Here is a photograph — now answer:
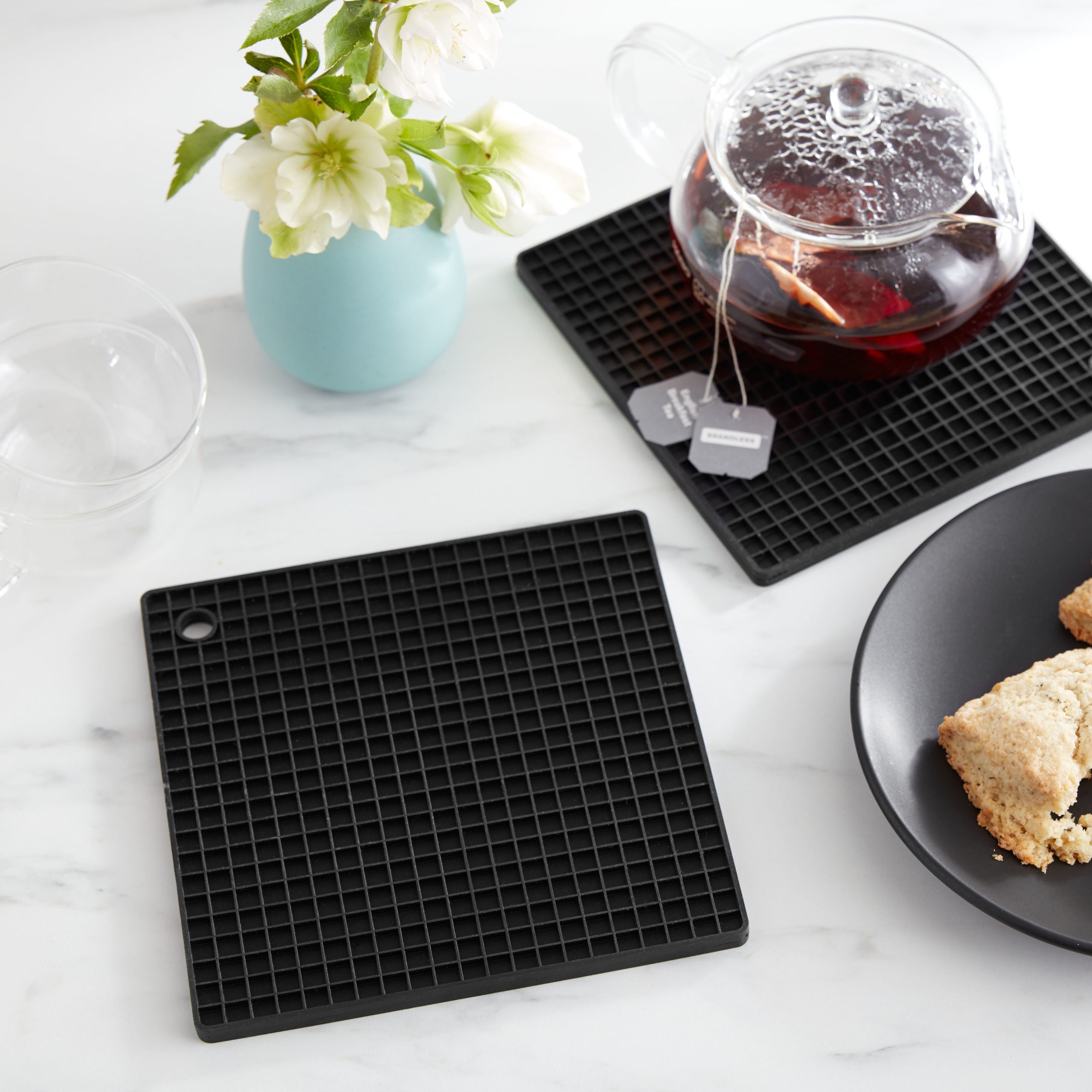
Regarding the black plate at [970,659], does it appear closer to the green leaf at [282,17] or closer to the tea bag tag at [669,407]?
the tea bag tag at [669,407]

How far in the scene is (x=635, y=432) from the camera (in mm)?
1096

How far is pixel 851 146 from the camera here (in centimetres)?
96

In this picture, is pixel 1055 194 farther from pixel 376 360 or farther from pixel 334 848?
pixel 334 848

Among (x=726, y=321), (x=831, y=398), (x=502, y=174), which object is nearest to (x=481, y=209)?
(x=502, y=174)

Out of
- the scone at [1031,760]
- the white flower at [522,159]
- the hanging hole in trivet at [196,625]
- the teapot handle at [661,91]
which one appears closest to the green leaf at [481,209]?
the white flower at [522,159]

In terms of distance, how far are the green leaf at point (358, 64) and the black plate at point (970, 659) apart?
54 cm

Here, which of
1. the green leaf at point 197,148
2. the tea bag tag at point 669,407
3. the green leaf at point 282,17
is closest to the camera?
the green leaf at point 282,17

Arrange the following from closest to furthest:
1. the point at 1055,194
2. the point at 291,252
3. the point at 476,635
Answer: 1. the point at 291,252
2. the point at 476,635
3. the point at 1055,194

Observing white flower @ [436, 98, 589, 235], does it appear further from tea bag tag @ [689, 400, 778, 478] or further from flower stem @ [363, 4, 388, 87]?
tea bag tag @ [689, 400, 778, 478]

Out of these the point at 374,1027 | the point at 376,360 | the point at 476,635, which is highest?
the point at 376,360

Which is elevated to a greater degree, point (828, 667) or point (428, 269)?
point (428, 269)

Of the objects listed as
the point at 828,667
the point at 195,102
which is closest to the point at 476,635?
the point at 828,667

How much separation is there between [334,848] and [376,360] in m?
0.40

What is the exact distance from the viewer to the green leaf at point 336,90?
78cm
